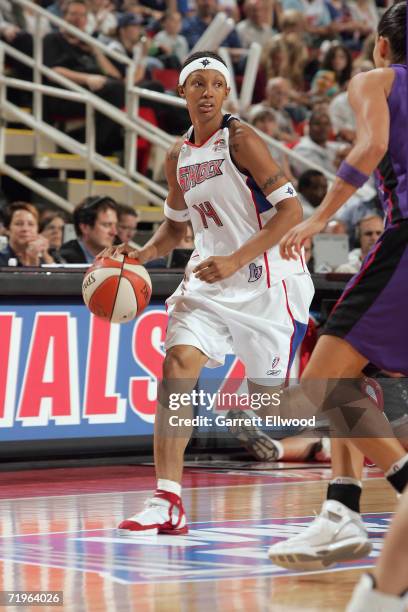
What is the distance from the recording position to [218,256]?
235 inches

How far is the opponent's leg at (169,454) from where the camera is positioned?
598cm

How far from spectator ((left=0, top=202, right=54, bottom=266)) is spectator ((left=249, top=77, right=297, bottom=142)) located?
567cm

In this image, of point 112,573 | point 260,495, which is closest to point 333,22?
point 260,495

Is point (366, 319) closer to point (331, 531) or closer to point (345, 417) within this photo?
point (345, 417)

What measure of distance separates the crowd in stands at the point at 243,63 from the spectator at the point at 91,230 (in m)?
0.70

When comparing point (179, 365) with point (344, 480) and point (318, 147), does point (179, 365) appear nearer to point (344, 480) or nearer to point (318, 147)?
point (344, 480)

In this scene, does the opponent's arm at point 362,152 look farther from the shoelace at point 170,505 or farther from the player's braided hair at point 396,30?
the shoelace at point 170,505

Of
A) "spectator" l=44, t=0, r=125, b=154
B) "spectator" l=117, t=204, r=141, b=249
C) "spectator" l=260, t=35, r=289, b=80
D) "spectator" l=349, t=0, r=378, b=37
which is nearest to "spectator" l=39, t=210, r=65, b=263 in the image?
"spectator" l=117, t=204, r=141, b=249

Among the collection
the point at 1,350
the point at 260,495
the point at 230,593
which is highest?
the point at 1,350

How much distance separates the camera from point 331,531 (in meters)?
4.83

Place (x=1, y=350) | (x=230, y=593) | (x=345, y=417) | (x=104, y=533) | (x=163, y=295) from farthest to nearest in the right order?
(x=163, y=295) → (x=1, y=350) → (x=104, y=533) → (x=345, y=417) → (x=230, y=593)

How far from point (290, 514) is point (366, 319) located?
7.64 ft

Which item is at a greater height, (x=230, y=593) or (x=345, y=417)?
(x=345, y=417)

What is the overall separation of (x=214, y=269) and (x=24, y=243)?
415 cm
